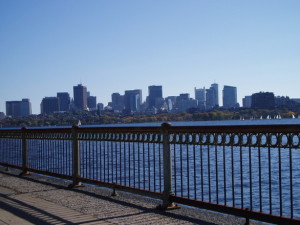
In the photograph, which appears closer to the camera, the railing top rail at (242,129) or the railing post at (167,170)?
the railing top rail at (242,129)

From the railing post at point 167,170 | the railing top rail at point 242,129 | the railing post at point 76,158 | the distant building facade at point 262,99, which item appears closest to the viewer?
the railing top rail at point 242,129

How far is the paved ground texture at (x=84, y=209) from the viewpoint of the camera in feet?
22.3

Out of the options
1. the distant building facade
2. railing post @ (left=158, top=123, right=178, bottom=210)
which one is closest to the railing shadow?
railing post @ (left=158, top=123, right=178, bottom=210)

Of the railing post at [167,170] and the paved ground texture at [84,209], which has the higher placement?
the railing post at [167,170]

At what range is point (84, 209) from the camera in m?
7.70

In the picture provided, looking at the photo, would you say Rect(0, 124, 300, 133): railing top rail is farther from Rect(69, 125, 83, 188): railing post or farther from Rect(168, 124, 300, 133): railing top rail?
Rect(69, 125, 83, 188): railing post

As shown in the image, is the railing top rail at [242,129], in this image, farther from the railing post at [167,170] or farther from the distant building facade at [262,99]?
the distant building facade at [262,99]

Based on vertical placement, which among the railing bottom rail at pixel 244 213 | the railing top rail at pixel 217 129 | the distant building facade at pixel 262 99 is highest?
the distant building facade at pixel 262 99

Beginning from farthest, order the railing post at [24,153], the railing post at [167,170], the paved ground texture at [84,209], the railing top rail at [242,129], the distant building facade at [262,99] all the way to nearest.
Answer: the distant building facade at [262,99], the railing post at [24,153], the railing post at [167,170], the paved ground texture at [84,209], the railing top rail at [242,129]

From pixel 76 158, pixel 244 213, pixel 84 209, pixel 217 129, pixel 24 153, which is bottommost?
pixel 84 209

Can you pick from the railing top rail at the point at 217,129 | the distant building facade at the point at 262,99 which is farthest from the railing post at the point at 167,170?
the distant building facade at the point at 262,99

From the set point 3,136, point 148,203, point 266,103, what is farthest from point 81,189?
point 266,103

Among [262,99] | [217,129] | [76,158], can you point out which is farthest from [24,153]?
[262,99]

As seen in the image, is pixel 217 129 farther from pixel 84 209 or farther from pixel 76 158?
pixel 76 158
